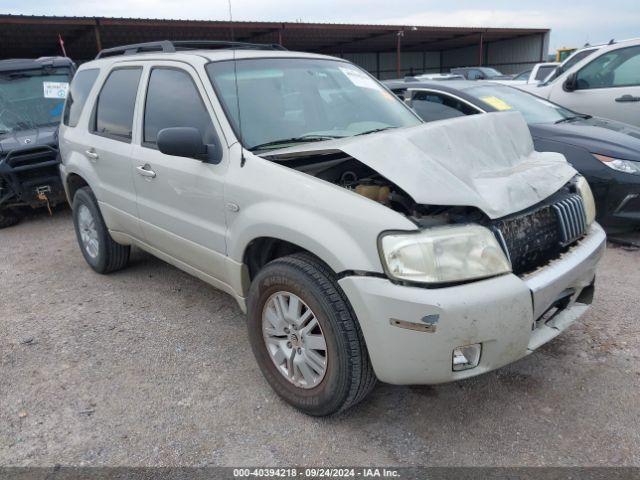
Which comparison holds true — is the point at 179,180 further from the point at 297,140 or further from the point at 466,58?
the point at 466,58

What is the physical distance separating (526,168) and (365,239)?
1.15 m

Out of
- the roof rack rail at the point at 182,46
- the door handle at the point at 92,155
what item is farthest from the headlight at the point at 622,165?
the door handle at the point at 92,155

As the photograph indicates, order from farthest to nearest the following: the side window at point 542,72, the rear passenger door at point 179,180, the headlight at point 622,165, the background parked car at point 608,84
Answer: the side window at point 542,72 < the background parked car at point 608,84 < the headlight at point 622,165 < the rear passenger door at point 179,180

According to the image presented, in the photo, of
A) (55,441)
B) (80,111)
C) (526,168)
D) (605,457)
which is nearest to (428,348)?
(605,457)

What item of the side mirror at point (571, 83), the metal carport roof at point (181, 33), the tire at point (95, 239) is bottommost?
the tire at point (95, 239)

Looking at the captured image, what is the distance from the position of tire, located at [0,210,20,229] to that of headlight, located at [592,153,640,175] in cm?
723

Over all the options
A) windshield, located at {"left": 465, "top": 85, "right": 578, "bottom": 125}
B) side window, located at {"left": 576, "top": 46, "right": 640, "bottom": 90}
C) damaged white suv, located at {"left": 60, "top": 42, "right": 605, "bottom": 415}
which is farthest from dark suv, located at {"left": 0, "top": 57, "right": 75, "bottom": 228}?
→ side window, located at {"left": 576, "top": 46, "right": 640, "bottom": 90}

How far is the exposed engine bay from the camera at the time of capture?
2.45 meters

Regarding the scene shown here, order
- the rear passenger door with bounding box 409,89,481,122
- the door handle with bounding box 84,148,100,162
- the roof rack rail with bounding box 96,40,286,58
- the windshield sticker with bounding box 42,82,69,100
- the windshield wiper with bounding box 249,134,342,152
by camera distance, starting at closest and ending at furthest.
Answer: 1. the windshield wiper with bounding box 249,134,342,152
2. the roof rack rail with bounding box 96,40,286,58
3. the door handle with bounding box 84,148,100,162
4. the rear passenger door with bounding box 409,89,481,122
5. the windshield sticker with bounding box 42,82,69,100

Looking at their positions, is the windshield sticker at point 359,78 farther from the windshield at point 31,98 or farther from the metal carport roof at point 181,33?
the metal carport roof at point 181,33

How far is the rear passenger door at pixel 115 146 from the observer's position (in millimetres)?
3862

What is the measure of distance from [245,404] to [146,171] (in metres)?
1.73

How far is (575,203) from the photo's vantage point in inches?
112

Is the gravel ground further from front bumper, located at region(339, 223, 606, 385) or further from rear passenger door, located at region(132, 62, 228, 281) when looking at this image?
rear passenger door, located at region(132, 62, 228, 281)
